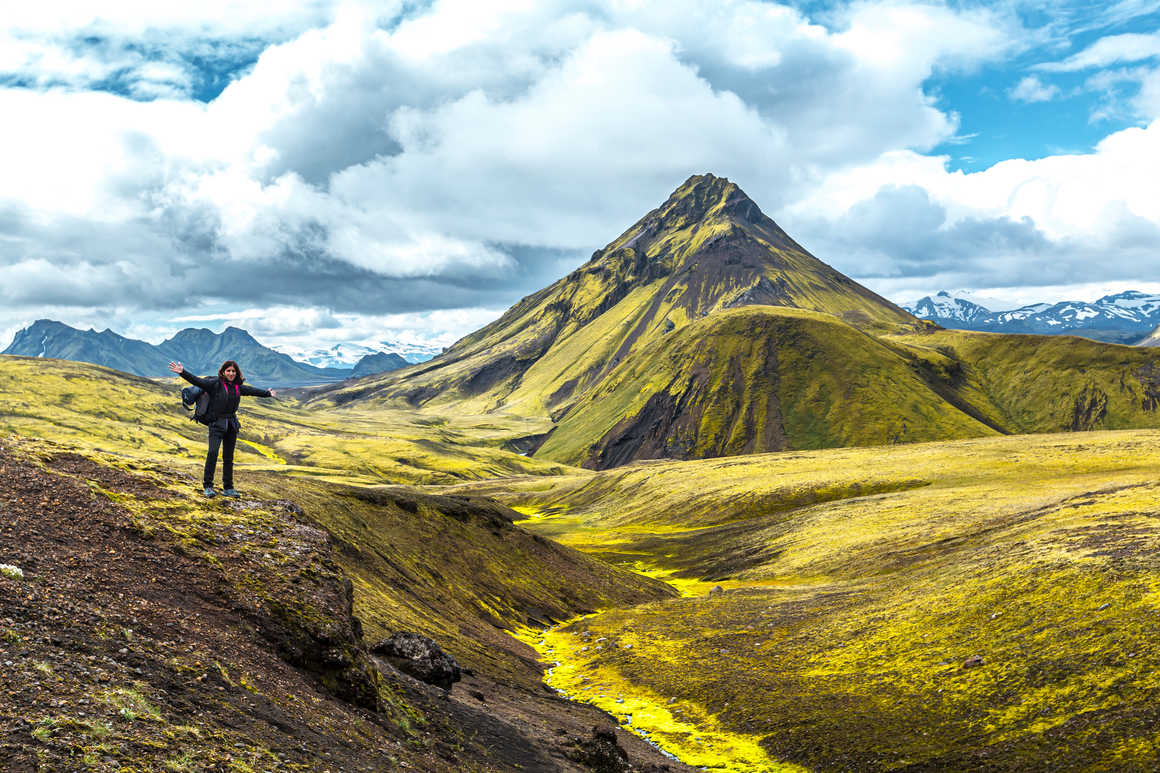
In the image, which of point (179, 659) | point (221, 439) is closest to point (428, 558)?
point (221, 439)

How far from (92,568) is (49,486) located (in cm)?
620

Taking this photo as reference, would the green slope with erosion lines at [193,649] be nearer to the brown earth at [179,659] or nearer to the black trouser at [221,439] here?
the brown earth at [179,659]

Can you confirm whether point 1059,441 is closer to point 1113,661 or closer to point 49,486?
point 1113,661

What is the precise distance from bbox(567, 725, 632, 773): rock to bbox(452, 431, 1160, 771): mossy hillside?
10.6 metres

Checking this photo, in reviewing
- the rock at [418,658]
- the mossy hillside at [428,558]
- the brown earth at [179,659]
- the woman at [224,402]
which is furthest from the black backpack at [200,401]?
the rock at [418,658]

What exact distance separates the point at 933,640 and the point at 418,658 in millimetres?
44503

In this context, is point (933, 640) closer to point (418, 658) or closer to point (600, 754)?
point (600, 754)

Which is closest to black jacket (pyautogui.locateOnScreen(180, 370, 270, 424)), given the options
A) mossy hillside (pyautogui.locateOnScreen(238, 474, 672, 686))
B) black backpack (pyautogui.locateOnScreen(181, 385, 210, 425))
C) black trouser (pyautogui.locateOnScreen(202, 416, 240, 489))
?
black backpack (pyautogui.locateOnScreen(181, 385, 210, 425))

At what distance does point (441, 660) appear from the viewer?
40.4m

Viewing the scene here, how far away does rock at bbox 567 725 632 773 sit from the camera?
3900 cm

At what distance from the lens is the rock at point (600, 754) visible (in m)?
39.0

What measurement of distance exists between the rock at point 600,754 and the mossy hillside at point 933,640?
1063 cm

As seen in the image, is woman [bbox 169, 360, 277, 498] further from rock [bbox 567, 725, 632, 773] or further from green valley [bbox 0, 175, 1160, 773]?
rock [bbox 567, 725, 632, 773]

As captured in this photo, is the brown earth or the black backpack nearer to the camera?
the brown earth
